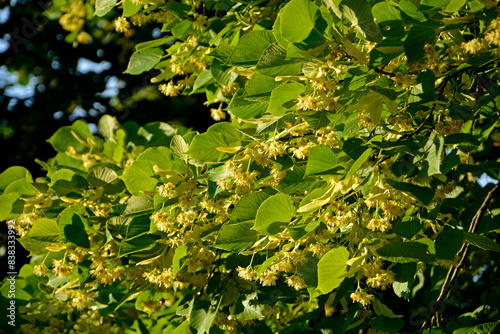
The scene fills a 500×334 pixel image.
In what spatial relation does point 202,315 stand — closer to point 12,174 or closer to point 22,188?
point 22,188

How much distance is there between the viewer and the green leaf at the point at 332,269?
134 centimetres

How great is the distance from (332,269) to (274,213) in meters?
0.22

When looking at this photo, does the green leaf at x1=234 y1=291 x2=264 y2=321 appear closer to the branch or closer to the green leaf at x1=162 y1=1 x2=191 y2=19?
the branch

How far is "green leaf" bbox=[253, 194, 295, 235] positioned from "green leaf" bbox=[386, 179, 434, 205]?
31cm

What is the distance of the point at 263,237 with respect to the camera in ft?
5.43

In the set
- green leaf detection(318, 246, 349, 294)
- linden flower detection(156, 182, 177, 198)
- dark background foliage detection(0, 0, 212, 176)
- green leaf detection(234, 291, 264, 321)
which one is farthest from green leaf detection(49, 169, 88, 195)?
dark background foliage detection(0, 0, 212, 176)

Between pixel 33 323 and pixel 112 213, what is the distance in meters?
0.83

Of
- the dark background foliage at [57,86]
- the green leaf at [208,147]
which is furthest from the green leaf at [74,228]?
the dark background foliage at [57,86]

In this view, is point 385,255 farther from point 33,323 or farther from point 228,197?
point 33,323

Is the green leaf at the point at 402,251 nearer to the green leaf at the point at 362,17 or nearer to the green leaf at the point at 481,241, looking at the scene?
the green leaf at the point at 481,241

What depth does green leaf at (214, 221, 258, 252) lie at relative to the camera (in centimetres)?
154

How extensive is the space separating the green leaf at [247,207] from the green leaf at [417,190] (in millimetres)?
425

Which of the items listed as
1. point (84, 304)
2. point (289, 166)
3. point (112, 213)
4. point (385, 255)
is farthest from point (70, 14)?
point (385, 255)

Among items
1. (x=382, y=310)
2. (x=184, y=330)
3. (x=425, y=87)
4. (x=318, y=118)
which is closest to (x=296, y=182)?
(x=318, y=118)
